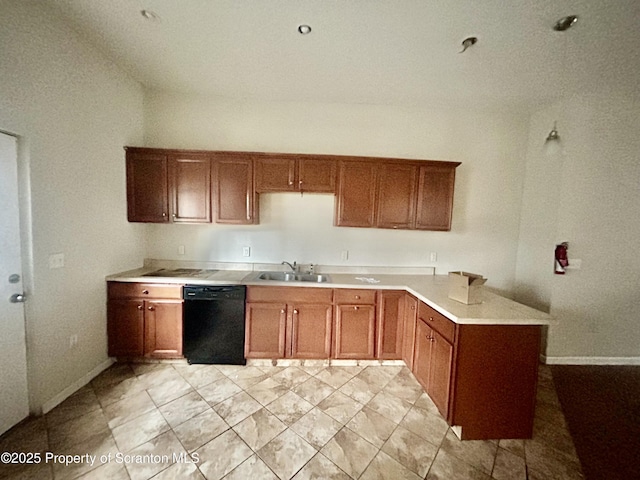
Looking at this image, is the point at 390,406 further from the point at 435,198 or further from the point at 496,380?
the point at 435,198

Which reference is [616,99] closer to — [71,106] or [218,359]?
[218,359]

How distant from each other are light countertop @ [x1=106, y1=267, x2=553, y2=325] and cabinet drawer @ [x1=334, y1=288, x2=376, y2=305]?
0.07 meters

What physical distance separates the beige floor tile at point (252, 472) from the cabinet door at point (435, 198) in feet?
8.49

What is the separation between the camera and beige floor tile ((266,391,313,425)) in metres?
1.84

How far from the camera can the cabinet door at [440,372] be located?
1763 mm

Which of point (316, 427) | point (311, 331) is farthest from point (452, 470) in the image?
point (311, 331)

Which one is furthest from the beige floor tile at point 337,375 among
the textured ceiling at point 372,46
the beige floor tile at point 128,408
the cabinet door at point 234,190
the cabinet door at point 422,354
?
the textured ceiling at point 372,46

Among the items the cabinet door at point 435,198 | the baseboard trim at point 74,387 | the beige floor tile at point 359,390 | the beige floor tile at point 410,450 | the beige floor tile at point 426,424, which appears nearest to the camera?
the beige floor tile at point 410,450

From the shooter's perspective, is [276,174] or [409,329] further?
[276,174]

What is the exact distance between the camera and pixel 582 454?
1625 millimetres

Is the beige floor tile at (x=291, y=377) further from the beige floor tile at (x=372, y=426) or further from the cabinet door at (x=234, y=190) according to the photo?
the cabinet door at (x=234, y=190)

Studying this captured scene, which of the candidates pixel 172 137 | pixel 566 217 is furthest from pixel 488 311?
pixel 172 137

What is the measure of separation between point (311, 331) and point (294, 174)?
5.86ft

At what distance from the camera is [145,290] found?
240cm
